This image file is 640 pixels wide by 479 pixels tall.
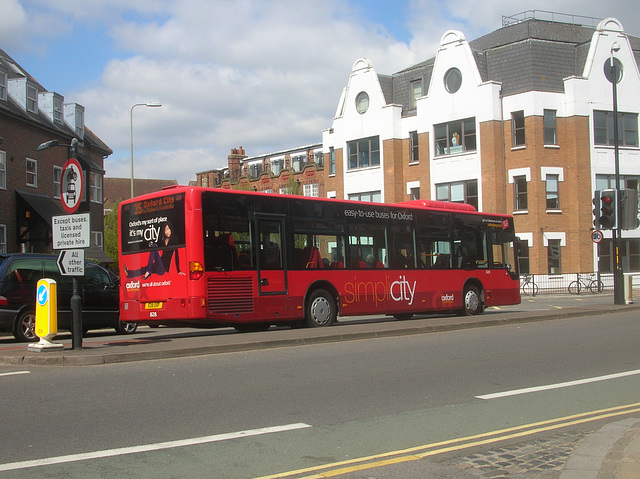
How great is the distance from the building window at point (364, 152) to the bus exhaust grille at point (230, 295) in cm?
3063

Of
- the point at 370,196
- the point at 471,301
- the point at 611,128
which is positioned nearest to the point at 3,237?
the point at 471,301

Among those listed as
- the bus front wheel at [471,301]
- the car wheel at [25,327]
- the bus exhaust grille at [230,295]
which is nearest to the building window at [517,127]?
the bus front wheel at [471,301]

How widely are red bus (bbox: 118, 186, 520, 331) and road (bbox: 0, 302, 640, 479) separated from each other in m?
2.46

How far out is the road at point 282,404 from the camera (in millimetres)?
5770

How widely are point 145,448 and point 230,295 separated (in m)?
8.06

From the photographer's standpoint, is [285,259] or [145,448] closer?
[145,448]

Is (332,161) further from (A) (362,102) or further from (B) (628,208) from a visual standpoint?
(B) (628,208)

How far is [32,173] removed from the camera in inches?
1282

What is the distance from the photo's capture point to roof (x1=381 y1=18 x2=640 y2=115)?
37938 mm

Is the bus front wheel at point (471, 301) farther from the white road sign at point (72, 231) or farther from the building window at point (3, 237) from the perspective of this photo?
the building window at point (3, 237)

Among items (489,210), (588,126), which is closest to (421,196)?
(489,210)

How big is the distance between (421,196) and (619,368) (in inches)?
1249

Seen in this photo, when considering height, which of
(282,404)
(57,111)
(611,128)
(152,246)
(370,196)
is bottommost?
(282,404)

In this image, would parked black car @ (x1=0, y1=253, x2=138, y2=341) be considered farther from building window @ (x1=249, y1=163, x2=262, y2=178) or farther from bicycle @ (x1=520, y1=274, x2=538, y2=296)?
building window @ (x1=249, y1=163, x2=262, y2=178)
